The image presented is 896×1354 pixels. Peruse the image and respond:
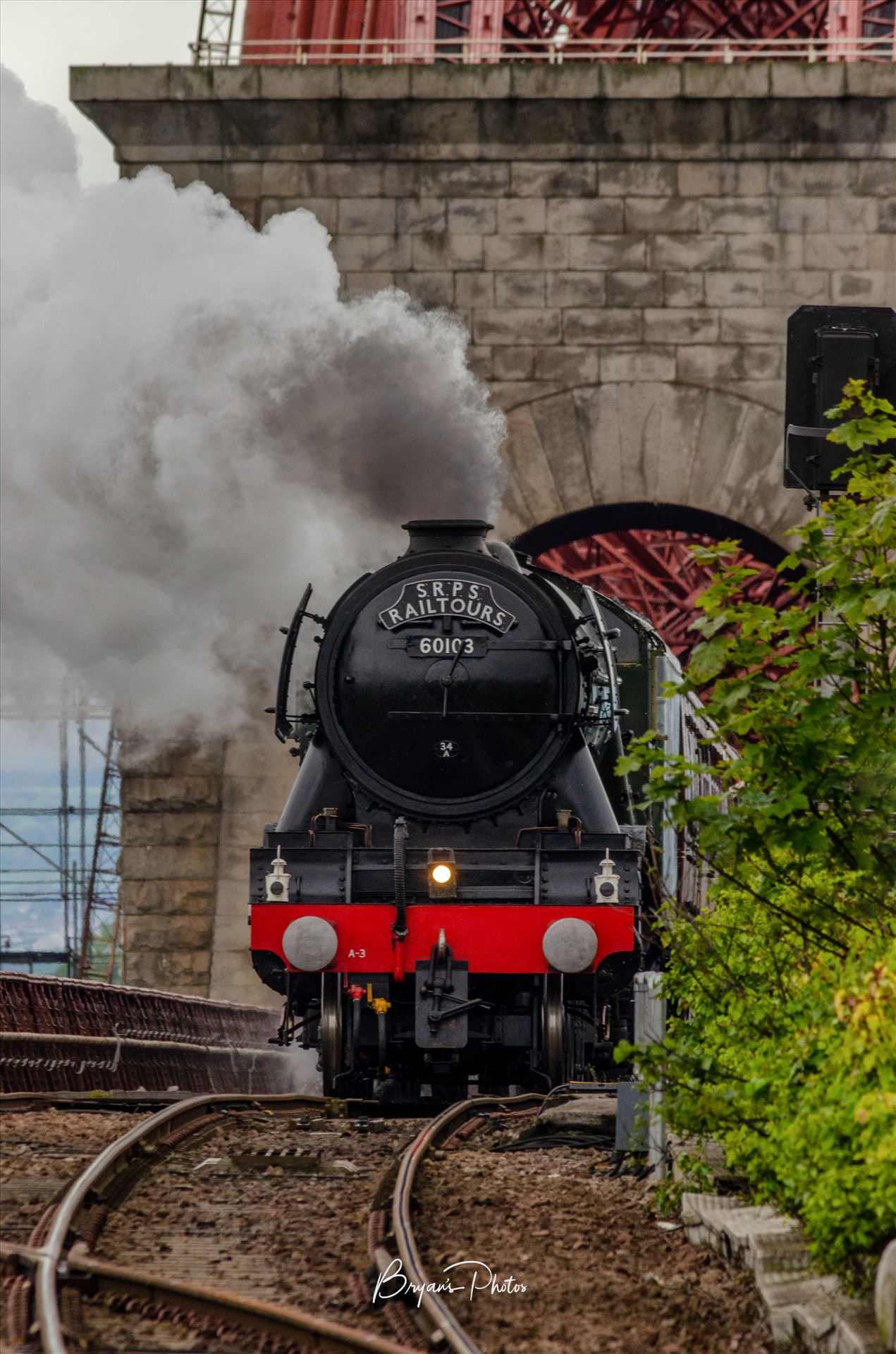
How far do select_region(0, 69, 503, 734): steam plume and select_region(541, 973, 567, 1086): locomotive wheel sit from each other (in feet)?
16.5

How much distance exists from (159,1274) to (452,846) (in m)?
5.13

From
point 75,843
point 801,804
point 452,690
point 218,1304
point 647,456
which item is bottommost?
point 218,1304

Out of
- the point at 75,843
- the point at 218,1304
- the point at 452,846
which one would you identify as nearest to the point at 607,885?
the point at 452,846

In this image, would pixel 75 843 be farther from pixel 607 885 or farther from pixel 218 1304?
pixel 218 1304

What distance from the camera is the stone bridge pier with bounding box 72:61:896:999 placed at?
17.8 m

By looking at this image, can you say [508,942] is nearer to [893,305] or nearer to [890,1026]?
[890,1026]

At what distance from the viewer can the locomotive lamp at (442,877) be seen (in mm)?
10523

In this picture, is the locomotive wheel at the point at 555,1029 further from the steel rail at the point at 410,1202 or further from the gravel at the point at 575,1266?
the gravel at the point at 575,1266

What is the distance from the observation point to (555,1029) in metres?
10.4

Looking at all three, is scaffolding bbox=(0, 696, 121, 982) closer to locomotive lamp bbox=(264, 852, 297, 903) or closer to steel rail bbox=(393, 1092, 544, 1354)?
locomotive lamp bbox=(264, 852, 297, 903)

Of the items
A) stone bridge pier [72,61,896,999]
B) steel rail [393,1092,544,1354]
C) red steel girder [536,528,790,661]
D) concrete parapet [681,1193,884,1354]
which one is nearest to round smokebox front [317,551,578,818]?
steel rail [393,1092,544,1354]

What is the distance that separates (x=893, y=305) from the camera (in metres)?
17.7

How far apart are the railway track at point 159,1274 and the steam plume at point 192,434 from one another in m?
7.28

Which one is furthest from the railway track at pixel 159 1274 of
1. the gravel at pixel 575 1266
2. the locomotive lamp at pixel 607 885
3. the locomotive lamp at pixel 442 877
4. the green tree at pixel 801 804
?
the locomotive lamp at pixel 607 885
